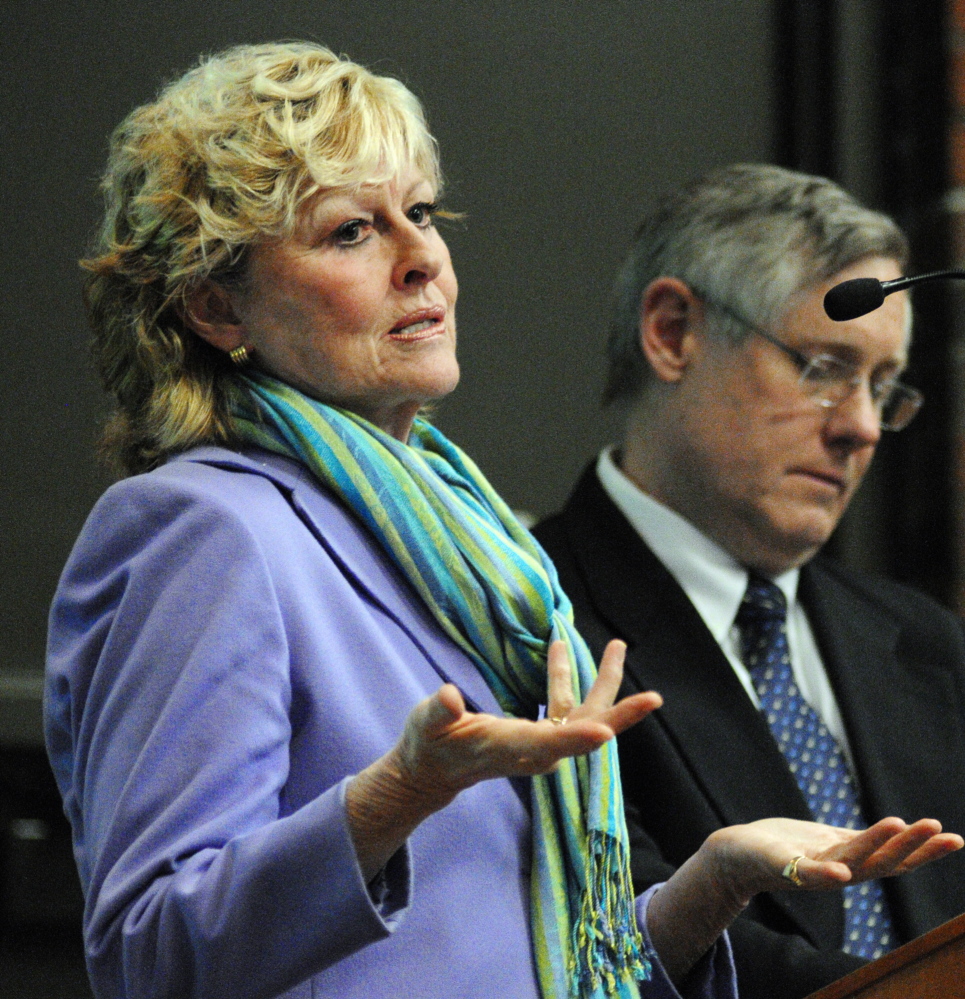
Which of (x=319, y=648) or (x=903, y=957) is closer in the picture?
(x=903, y=957)

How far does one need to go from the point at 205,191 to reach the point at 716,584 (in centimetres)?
119

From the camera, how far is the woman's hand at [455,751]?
47.8 inches

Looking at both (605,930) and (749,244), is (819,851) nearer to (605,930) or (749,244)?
(605,930)

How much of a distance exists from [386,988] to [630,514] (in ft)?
4.29

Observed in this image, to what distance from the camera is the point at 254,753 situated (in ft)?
4.60

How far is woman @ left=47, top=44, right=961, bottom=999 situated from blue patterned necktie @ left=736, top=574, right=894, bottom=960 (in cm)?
67

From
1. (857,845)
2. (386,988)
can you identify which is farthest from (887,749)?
(386,988)

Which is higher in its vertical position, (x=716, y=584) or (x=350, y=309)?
(x=350, y=309)

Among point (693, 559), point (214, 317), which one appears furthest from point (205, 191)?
point (693, 559)

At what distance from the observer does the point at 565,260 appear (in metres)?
3.34

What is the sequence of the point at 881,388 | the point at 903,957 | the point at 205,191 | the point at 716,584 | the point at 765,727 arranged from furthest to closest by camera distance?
the point at 881,388, the point at 716,584, the point at 765,727, the point at 205,191, the point at 903,957

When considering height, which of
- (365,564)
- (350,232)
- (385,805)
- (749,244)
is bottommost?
(385,805)

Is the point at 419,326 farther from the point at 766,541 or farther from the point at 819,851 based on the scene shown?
the point at 766,541

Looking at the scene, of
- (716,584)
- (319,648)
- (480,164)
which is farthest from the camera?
(480,164)
